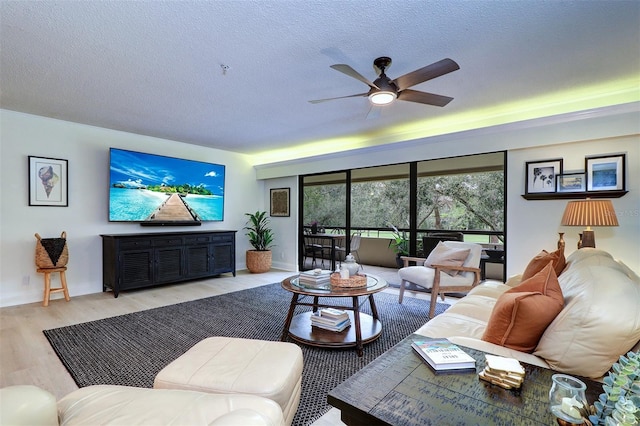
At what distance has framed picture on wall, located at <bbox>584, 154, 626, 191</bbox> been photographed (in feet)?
10.2

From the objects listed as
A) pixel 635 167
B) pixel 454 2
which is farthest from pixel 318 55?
pixel 635 167

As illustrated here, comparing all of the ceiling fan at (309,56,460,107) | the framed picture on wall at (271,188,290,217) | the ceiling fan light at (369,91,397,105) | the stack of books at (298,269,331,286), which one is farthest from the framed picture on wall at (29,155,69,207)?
the ceiling fan light at (369,91,397,105)

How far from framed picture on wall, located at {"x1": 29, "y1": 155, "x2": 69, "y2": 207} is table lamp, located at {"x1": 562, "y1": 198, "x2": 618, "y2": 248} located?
19.7 feet

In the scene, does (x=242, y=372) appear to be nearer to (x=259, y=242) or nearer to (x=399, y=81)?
(x=399, y=81)

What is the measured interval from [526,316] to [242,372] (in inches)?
51.7

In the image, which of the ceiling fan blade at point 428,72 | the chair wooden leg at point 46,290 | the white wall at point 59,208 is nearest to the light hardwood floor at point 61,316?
the chair wooden leg at point 46,290

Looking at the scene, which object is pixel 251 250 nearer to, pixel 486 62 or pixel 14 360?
pixel 14 360

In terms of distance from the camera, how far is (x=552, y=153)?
349 centimetres

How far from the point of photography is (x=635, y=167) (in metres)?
3.06

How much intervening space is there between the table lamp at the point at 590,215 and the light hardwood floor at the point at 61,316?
197cm

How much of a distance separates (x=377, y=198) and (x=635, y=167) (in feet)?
10.7

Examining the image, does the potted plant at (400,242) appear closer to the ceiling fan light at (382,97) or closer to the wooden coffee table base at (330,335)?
the wooden coffee table base at (330,335)

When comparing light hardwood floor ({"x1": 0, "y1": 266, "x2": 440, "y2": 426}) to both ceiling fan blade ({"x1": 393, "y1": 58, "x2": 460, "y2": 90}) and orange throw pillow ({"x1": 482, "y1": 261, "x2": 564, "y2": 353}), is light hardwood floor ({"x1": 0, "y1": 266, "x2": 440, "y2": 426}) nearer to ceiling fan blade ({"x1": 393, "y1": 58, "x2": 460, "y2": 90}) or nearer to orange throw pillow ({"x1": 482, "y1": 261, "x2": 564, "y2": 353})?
orange throw pillow ({"x1": 482, "y1": 261, "x2": 564, "y2": 353})

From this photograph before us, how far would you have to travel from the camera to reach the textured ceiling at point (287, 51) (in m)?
1.94
